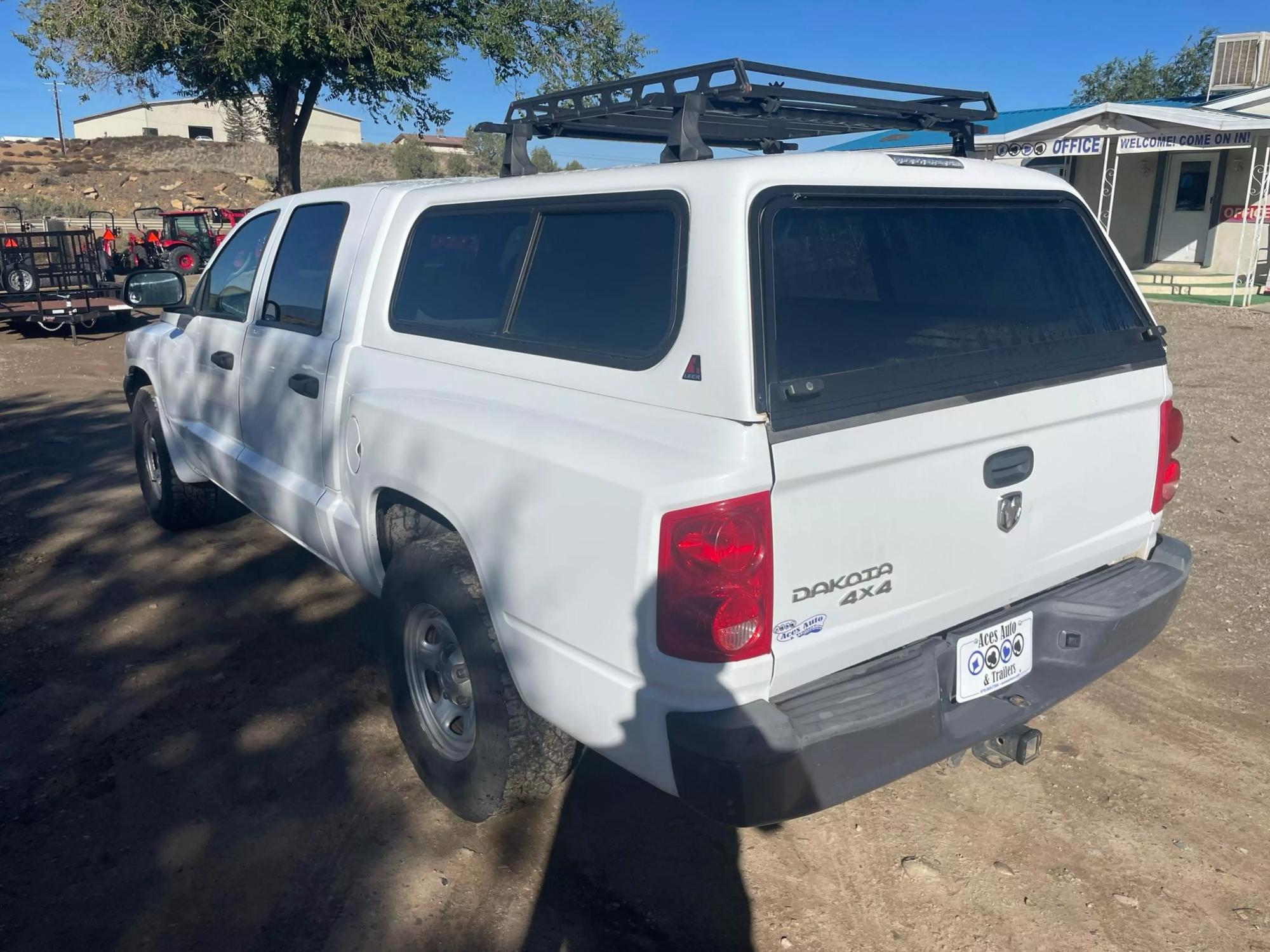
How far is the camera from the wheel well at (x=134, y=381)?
233 inches

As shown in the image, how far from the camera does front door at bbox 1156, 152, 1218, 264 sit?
19016 millimetres

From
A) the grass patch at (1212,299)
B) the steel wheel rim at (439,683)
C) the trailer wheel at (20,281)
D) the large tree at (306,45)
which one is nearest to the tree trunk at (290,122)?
the large tree at (306,45)

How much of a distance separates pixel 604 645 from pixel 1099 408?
1650mm

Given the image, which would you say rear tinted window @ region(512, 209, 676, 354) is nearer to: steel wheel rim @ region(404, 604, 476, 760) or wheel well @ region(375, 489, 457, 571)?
wheel well @ region(375, 489, 457, 571)

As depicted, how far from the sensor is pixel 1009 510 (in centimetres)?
276

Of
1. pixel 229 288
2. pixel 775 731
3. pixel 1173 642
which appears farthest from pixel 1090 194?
pixel 775 731

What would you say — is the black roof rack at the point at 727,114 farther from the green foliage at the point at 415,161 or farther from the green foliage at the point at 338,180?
the green foliage at the point at 415,161

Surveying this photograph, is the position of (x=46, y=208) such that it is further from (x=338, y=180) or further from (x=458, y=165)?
(x=458, y=165)

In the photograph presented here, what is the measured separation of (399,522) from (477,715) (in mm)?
806

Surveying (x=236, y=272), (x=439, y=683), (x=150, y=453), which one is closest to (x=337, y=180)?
(x=150, y=453)

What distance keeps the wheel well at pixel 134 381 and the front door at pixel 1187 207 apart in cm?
1944

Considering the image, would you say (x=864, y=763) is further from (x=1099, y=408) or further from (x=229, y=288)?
(x=229, y=288)

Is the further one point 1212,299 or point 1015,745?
point 1212,299

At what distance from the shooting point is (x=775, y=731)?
2.31m
